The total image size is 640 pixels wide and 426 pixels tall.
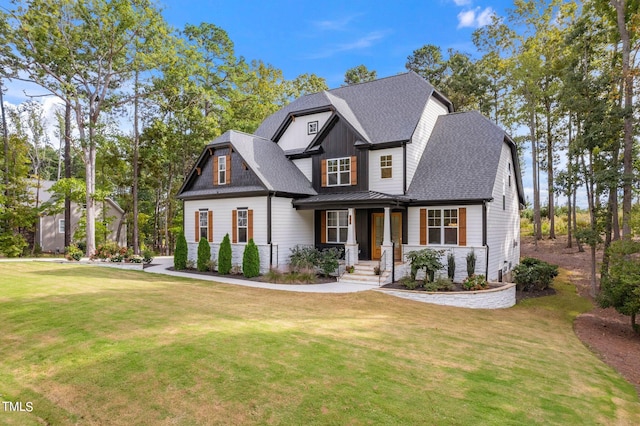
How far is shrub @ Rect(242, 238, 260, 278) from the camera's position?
16.5m

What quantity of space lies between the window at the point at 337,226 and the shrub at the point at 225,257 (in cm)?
499

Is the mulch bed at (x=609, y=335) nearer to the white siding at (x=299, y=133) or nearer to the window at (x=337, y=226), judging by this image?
the window at (x=337, y=226)

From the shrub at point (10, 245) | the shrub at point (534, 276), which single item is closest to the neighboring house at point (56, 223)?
the shrub at point (10, 245)

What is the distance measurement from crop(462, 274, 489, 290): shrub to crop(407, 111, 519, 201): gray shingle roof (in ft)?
10.4

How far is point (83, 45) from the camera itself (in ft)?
75.4

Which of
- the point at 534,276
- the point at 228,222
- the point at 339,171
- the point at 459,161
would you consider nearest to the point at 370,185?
the point at 339,171

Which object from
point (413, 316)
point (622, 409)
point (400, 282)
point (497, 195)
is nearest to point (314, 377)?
point (622, 409)

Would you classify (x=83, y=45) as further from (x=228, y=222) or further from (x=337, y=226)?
(x=337, y=226)

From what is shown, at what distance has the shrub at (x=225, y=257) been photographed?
686 inches

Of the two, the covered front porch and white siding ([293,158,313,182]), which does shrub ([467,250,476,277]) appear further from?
white siding ([293,158,313,182])

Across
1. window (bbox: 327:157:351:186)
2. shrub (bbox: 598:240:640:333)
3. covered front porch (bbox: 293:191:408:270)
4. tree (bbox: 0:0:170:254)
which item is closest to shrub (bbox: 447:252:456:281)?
covered front porch (bbox: 293:191:408:270)

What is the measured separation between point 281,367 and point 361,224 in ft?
42.0

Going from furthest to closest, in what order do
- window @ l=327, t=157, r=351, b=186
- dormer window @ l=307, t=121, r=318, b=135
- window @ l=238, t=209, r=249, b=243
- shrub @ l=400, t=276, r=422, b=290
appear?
dormer window @ l=307, t=121, r=318, b=135
window @ l=327, t=157, r=351, b=186
window @ l=238, t=209, r=249, b=243
shrub @ l=400, t=276, r=422, b=290

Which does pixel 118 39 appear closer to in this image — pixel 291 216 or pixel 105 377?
pixel 291 216
